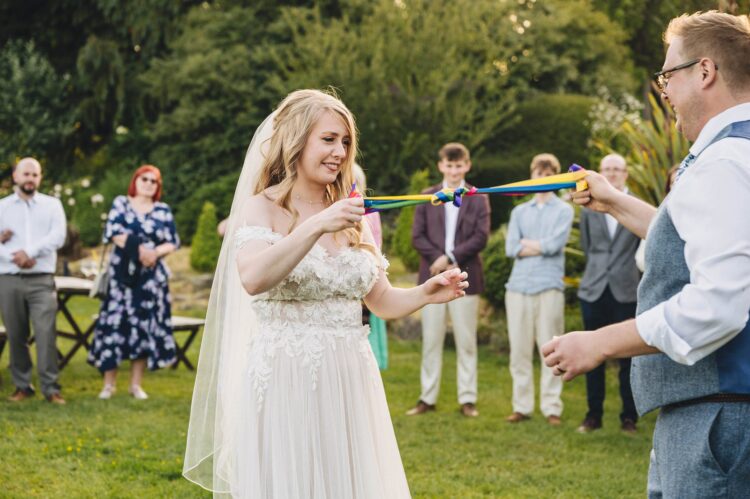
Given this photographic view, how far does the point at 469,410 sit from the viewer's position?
821 cm

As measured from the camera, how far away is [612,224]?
773 centimetres

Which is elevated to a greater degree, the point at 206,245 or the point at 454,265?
the point at 454,265

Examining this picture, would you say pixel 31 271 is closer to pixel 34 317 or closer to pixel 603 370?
pixel 34 317

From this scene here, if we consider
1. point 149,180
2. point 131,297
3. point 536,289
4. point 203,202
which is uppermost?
Answer: point 149,180

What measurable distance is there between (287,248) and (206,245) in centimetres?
1368

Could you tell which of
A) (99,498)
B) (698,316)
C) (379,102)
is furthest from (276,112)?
(379,102)

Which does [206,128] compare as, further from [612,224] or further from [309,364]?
[309,364]

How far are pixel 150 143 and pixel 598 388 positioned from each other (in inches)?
685

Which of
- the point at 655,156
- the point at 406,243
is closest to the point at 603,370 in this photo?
the point at 655,156

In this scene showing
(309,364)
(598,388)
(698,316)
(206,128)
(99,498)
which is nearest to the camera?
(698,316)

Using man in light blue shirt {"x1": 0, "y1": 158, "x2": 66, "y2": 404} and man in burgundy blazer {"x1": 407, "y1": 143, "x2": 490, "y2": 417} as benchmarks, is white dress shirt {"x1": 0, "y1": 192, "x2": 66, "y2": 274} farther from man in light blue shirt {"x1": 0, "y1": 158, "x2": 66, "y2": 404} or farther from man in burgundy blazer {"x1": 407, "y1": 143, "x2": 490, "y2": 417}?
man in burgundy blazer {"x1": 407, "y1": 143, "x2": 490, "y2": 417}

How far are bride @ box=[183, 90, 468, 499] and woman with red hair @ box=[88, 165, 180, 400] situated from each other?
5.01 metres

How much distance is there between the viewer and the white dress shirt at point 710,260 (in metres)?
2.20

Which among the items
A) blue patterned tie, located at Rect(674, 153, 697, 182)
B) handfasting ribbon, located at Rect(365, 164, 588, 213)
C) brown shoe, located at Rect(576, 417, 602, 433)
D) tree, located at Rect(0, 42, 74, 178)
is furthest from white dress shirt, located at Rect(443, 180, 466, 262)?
tree, located at Rect(0, 42, 74, 178)
